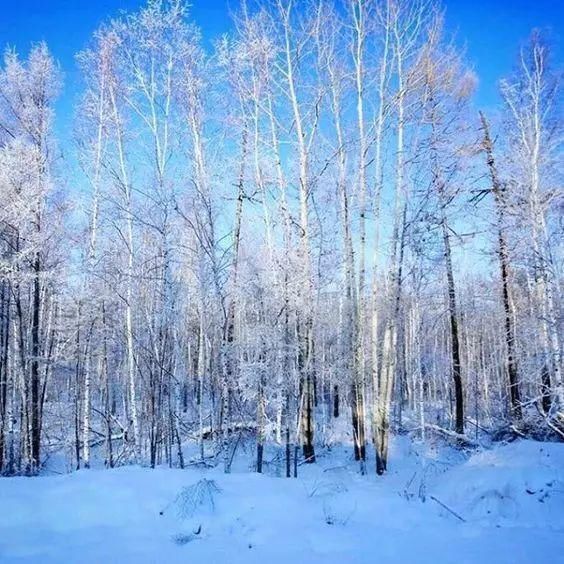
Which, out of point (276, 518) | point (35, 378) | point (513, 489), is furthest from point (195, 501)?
point (35, 378)

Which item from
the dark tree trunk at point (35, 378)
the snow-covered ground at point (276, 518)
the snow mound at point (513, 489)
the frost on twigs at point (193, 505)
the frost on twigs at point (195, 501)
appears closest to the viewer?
the snow-covered ground at point (276, 518)

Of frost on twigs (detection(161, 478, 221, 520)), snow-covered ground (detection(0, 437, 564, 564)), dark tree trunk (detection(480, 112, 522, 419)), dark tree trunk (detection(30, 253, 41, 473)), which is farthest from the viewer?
dark tree trunk (detection(480, 112, 522, 419))

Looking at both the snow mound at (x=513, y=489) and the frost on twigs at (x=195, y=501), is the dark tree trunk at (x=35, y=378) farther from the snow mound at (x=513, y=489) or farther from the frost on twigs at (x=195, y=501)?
the snow mound at (x=513, y=489)

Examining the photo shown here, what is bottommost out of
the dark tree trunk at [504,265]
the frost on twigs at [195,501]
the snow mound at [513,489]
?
the snow mound at [513,489]

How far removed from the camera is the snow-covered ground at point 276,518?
398 centimetres

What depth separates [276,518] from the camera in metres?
4.77

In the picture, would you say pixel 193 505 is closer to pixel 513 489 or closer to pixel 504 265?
pixel 513 489

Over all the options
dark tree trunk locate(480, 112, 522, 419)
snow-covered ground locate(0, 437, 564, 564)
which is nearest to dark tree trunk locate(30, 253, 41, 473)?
snow-covered ground locate(0, 437, 564, 564)

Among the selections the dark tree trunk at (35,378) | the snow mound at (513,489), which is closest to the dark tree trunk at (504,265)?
the snow mound at (513,489)

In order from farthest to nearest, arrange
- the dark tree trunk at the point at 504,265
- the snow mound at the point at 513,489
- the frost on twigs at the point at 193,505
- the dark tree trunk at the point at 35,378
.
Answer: the dark tree trunk at the point at 504,265
the dark tree trunk at the point at 35,378
the snow mound at the point at 513,489
the frost on twigs at the point at 193,505

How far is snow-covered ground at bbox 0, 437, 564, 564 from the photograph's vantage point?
3982 millimetres

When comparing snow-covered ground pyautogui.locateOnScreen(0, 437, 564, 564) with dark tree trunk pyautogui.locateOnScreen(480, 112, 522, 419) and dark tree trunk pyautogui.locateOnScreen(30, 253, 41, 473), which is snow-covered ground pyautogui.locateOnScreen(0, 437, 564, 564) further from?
dark tree trunk pyautogui.locateOnScreen(30, 253, 41, 473)

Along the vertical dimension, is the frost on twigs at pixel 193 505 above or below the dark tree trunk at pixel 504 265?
below

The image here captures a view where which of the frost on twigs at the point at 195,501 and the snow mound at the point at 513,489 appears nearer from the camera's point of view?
the frost on twigs at the point at 195,501
